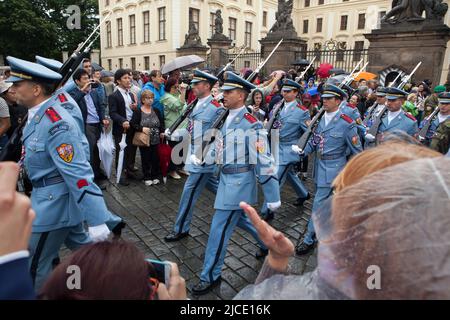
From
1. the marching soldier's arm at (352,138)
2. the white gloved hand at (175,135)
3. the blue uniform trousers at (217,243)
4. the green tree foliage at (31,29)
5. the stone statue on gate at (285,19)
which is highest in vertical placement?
the green tree foliage at (31,29)

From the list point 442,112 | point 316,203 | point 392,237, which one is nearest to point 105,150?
point 316,203

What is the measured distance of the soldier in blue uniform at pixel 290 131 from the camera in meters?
Answer: 5.52

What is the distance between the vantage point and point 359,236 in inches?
37.2

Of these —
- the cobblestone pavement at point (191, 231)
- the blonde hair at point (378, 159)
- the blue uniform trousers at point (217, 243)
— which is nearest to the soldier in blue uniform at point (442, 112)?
the cobblestone pavement at point (191, 231)

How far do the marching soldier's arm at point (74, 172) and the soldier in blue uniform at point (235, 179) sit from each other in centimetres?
123

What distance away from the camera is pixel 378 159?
1.08 meters

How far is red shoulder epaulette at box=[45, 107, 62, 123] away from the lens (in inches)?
99.8

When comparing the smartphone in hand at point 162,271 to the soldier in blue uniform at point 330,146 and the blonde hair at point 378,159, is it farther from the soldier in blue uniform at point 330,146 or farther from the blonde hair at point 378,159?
the soldier in blue uniform at point 330,146

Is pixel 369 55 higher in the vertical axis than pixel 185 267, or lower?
higher

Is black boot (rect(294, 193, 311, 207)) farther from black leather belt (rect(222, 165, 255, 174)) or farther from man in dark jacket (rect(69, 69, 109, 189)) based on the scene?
man in dark jacket (rect(69, 69, 109, 189))

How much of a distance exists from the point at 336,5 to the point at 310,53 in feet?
107

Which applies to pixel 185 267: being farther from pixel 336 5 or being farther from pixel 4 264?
pixel 336 5
